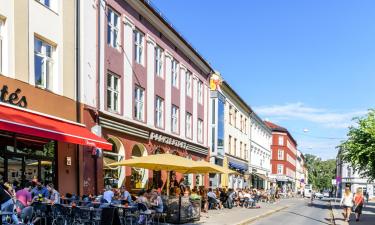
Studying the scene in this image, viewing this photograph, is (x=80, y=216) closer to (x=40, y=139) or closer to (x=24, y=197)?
(x=24, y=197)

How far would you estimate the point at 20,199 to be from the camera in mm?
13430

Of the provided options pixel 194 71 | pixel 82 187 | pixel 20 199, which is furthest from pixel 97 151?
pixel 194 71

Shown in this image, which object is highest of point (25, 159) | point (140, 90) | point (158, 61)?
point (158, 61)

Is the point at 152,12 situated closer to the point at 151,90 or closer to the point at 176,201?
the point at 151,90

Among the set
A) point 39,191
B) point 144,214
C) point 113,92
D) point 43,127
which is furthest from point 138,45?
point 144,214

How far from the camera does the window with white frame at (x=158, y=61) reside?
2862 cm

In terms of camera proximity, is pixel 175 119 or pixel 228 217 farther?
pixel 175 119

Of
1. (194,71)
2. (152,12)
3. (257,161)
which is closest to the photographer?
(152,12)

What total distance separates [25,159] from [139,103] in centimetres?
999

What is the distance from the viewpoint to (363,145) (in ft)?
110

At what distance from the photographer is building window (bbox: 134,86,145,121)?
25.6m

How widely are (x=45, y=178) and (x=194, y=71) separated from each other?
67.1 feet

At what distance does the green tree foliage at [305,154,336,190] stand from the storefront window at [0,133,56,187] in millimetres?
123738

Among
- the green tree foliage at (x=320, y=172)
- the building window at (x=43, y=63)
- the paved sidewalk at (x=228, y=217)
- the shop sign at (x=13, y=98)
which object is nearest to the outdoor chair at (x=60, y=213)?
the shop sign at (x=13, y=98)
